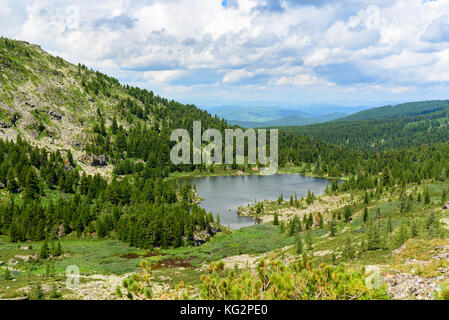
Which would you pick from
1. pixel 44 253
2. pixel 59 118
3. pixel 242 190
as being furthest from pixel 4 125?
pixel 242 190

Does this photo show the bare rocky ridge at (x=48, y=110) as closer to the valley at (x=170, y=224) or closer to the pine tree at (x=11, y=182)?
the valley at (x=170, y=224)

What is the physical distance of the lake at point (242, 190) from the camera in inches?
4223

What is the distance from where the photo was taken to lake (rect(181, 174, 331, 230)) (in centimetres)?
10726

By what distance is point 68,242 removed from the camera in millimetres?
66375

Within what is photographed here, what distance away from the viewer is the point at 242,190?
146 metres

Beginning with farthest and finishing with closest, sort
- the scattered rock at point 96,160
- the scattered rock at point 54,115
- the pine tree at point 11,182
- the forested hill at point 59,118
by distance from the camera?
the scattered rock at point 54,115 → the scattered rock at point 96,160 → the forested hill at point 59,118 → the pine tree at point 11,182

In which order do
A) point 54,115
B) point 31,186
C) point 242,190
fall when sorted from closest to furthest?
point 31,186 → point 242,190 → point 54,115

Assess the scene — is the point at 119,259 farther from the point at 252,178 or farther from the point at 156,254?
the point at 252,178

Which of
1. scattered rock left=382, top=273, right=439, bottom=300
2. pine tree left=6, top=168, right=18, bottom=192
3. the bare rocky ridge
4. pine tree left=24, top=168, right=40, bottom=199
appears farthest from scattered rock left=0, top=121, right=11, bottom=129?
scattered rock left=382, top=273, right=439, bottom=300

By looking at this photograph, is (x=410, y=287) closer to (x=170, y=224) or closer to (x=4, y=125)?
(x=170, y=224)

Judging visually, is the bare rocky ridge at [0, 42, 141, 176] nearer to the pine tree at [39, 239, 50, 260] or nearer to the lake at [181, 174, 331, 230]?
the lake at [181, 174, 331, 230]

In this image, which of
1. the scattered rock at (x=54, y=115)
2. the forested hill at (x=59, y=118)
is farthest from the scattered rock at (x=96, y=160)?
the scattered rock at (x=54, y=115)
